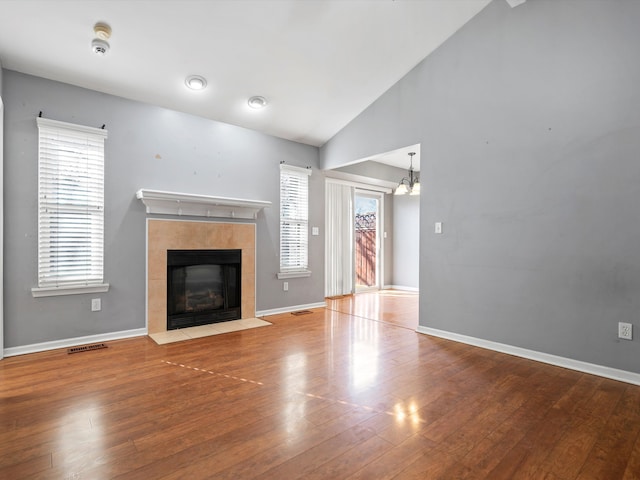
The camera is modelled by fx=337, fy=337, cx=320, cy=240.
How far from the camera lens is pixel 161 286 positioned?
4004 millimetres

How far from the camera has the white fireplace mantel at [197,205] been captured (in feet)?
12.6

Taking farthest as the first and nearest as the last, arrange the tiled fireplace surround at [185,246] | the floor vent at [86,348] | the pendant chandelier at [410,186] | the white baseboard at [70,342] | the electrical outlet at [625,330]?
the pendant chandelier at [410,186] < the tiled fireplace surround at [185,246] < the floor vent at [86,348] < the white baseboard at [70,342] < the electrical outlet at [625,330]

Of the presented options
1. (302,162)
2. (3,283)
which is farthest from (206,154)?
(3,283)

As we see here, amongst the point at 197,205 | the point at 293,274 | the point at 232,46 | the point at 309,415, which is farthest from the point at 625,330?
the point at 197,205

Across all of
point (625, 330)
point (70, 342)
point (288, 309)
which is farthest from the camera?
point (288, 309)

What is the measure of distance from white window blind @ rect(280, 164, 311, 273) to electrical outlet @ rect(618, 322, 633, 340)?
379cm

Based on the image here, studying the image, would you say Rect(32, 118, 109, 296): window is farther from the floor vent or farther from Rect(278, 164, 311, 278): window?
Rect(278, 164, 311, 278): window

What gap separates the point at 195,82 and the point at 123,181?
1.37m

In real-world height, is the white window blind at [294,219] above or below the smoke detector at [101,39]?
below

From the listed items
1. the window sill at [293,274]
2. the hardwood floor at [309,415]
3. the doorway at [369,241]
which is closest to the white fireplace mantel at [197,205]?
the window sill at [293,274]

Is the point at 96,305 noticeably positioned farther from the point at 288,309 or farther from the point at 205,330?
the point at 288,309

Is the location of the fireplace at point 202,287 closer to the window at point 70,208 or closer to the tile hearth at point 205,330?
the tile hearth at point 205,330

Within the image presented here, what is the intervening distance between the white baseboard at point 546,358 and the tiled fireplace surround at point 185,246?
2.45 m

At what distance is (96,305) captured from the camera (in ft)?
11.9
